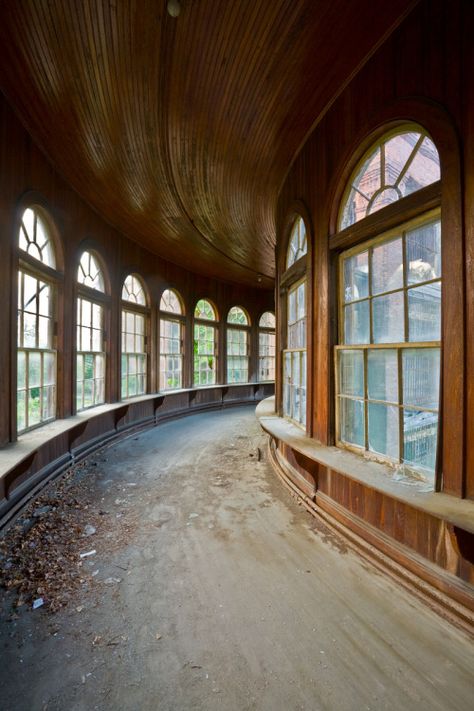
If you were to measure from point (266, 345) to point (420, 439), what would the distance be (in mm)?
8112

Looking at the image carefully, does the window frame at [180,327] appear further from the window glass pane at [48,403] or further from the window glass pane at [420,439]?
the window glass pane at [420,439]

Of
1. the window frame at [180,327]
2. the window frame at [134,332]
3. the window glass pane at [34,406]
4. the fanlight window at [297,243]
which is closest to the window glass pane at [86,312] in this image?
the window frame at [134,332]

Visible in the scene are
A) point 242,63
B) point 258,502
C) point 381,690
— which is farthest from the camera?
point 258,502

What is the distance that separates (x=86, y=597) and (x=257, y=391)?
8.00m

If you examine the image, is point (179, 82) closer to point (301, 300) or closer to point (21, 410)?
point (301, 300)

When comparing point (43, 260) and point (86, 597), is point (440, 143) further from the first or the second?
point (43, 260)

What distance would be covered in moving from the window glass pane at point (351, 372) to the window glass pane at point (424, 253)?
66cm

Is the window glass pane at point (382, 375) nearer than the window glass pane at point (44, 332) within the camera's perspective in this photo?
Yes

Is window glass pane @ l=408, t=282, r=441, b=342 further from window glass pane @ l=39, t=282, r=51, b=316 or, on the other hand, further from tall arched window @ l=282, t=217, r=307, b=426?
window glass pane @ l=39, t=282, r=51, b=316

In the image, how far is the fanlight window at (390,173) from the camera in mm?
1918

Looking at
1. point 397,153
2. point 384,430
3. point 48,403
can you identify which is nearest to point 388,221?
point 397,153

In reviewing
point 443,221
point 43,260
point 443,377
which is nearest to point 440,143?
point 443,221

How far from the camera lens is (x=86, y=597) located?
177cm

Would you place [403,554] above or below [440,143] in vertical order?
below
